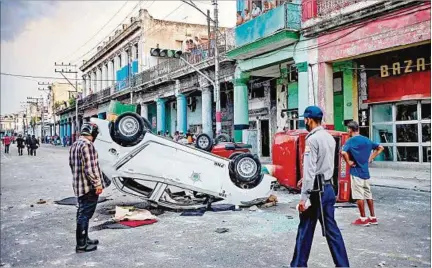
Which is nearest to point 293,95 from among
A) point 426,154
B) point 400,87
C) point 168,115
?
point 400,87

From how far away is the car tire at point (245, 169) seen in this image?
746cm

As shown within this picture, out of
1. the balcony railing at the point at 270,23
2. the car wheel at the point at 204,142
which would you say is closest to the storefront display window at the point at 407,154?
the balcony railing at the point at 270,23

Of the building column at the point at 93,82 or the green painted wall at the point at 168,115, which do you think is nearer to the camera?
the green painted wall at the point at 168,115

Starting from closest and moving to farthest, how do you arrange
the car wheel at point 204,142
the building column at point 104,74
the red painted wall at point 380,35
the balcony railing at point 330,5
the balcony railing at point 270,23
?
the red painted wall at point 380,35 → the car wheel at point 204,142 → the balcony railing at point 330,5 → the balcony railing at point 270,23 → the building column at point 104,74

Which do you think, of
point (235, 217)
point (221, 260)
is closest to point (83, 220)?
point (221, 260)

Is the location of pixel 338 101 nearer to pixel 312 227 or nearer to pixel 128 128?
pixel 128 128

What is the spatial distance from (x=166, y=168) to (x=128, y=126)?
1.02 metres

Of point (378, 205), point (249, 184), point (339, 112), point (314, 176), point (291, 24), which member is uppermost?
point (291, 24)

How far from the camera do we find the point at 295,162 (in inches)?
358

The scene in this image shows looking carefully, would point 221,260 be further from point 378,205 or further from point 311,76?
point 311,76

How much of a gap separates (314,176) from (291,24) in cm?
1209

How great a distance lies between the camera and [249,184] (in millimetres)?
7582

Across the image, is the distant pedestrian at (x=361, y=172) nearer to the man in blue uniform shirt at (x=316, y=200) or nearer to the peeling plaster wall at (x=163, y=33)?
the man in blue uniform shirt at (x=316, y=200)

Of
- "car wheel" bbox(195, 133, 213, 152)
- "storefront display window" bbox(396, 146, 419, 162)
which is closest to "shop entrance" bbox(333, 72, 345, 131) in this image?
"storefront display window" bbox(396, 146, 419, 162)
